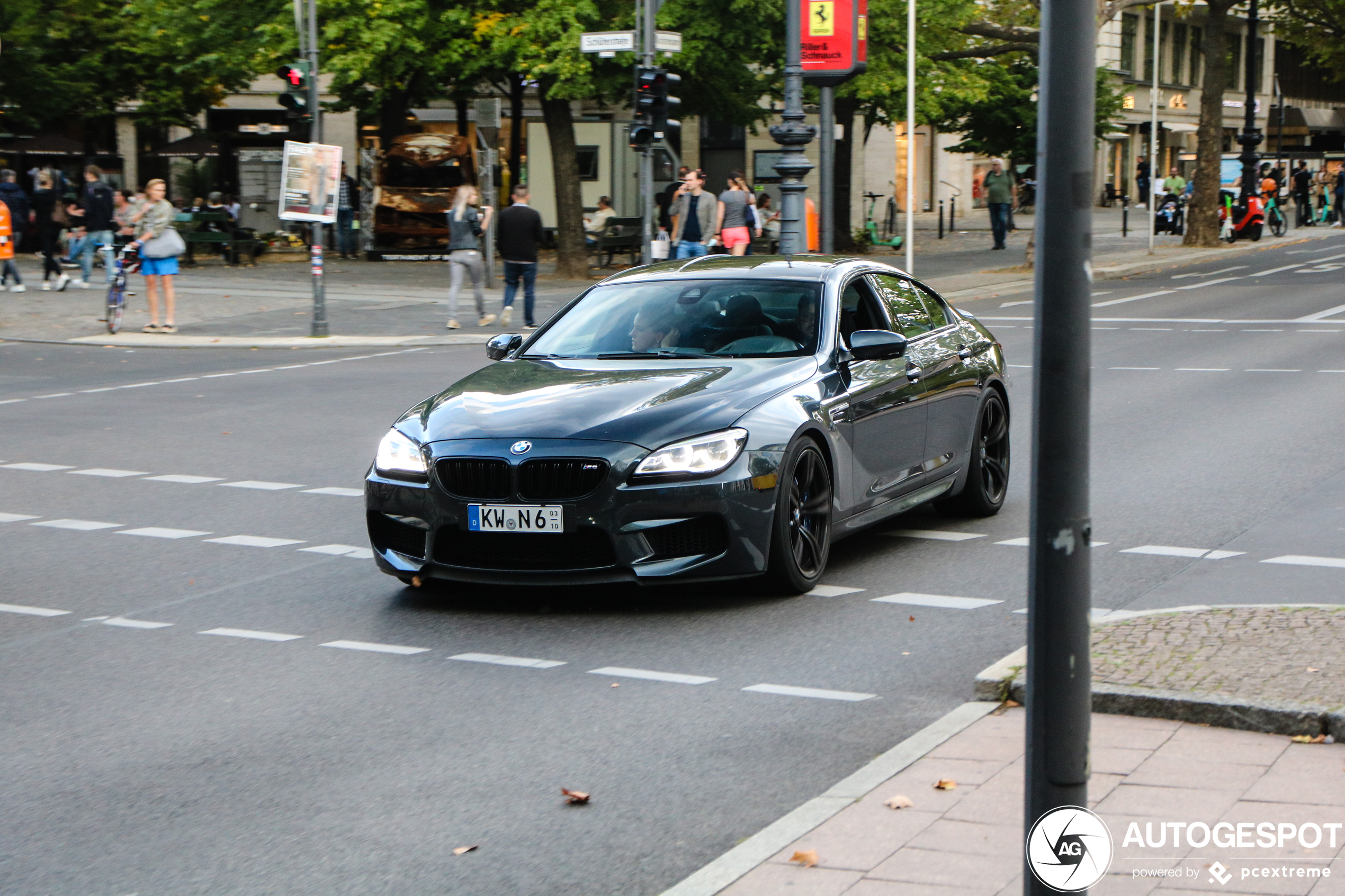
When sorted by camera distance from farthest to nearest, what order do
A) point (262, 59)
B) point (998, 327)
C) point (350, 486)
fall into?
point (262, 59), point (998, 327), point (350, 486)

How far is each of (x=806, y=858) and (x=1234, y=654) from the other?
237 cm

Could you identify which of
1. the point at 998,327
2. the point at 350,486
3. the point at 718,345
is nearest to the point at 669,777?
the point at 718,345

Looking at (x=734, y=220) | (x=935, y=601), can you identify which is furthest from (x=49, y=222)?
(x=935, y=601)

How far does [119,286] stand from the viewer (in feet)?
75.7

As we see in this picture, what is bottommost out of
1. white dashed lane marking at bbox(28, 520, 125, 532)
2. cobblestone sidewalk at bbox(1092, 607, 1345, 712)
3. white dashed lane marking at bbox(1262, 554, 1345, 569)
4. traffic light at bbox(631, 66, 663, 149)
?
white dashed lane marking at bbox(28, 520, 125, 532)

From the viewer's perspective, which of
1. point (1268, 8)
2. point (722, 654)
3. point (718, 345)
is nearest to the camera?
point (722, 654)

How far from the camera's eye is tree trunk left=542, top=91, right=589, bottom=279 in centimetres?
3192

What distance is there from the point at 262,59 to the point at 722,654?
30150 millimetres

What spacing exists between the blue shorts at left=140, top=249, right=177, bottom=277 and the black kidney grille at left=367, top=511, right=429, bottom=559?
16.3 m

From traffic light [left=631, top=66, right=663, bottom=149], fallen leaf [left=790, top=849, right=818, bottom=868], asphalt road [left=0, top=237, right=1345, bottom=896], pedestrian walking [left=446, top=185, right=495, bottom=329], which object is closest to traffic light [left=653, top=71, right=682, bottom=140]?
traffic light [left=631, top=66, right=663, bottom=149]

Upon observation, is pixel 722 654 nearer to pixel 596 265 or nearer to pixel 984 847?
pixel 984 847

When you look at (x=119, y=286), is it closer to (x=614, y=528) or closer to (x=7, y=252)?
(x=7, y=252)

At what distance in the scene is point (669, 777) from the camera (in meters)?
5.18

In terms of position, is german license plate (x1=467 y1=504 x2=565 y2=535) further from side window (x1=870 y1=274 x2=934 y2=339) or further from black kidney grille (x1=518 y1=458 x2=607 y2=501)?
side window (x1=870 y1=274 x2=934 y2=339)
